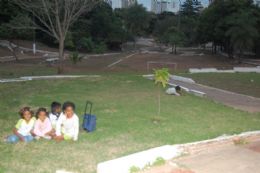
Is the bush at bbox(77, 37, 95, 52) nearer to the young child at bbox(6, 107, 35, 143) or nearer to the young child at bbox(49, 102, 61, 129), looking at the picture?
the young child at bbox(49, 102, 61, 129)

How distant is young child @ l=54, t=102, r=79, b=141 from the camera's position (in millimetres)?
7844

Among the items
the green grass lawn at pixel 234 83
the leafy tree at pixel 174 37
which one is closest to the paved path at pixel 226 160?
the green grass lawn at pixel 234 83

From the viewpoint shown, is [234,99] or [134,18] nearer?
[234,99]

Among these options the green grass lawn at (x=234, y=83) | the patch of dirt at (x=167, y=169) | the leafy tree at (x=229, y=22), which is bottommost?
the green grass lawn at (x=234, y=83)

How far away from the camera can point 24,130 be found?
7.83 meters

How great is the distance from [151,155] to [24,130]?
2.50 meters

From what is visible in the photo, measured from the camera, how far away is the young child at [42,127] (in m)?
7.88

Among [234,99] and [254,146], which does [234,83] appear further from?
[254,146]

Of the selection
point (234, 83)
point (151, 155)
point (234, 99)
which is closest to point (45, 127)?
point (151, 155)

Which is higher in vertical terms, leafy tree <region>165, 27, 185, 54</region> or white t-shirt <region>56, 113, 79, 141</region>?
leafy tree <region>165, 27, 185, 54</region>

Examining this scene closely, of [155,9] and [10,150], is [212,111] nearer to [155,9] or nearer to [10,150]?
[10,150]

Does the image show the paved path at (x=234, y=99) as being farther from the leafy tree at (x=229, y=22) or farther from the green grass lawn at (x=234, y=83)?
the leafy tree at (x=229, y=22)

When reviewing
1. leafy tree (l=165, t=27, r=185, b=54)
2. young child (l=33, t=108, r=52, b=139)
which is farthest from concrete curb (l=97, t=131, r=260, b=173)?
leafy tree (l=165, t=27, r=185, b=54)

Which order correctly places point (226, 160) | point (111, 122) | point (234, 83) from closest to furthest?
point (226, 160) → point (111, 122) → point (234, 83)
